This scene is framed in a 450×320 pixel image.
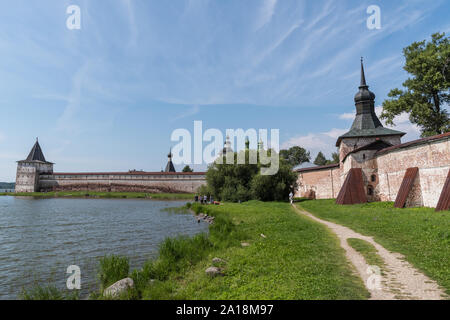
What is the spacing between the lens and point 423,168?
15000 mm

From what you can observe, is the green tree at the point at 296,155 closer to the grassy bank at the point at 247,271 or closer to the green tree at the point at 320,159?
the green tree at the point at 320,159

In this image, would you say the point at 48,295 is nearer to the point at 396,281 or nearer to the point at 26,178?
the point at 396,281

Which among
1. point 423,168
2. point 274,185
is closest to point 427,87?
point 423,168

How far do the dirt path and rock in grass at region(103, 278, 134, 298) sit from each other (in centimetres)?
445

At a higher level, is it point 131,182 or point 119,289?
point 131,182

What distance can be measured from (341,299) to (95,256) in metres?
7.79

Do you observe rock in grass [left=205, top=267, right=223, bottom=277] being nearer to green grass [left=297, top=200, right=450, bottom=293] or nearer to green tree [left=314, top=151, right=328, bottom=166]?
green grass [left=297, top=200, right=450, bottom=293]

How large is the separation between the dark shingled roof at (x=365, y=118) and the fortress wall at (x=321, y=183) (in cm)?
479

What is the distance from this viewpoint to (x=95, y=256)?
329 inches

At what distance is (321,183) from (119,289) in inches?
1162

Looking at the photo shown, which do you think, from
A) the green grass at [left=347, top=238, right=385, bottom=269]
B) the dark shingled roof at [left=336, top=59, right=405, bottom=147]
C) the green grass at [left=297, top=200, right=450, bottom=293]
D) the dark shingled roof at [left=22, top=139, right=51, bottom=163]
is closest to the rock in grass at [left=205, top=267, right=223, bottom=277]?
the green grass at [left=347, top=238, right=385, bottom=269]
